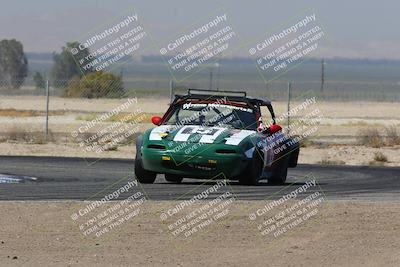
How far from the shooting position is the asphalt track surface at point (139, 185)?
59.4ft

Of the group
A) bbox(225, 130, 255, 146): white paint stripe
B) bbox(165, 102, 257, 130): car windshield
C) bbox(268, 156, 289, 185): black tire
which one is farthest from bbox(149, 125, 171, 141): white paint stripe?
bbox(268, 156, 289, 185): black tire

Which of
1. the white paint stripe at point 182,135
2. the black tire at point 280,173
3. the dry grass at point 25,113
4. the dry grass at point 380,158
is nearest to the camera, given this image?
the white paint stripe at point 182,135

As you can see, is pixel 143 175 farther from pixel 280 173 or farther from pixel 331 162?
pixel 331 162

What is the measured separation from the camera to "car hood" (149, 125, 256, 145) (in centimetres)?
1944

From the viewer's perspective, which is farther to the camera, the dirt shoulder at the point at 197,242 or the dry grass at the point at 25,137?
the dry grass at the point at 25,137

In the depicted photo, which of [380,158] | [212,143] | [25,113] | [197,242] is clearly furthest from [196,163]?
[25,113]

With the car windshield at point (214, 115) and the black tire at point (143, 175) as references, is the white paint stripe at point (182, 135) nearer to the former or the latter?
the car windshield at point (214, 115)

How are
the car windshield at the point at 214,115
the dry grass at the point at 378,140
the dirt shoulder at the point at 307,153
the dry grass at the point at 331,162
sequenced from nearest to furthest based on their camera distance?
the car windshield at the point at 214,115 → the dry grass at the point at 331,162 → the dirt shoulder at the point at 307,153 → the dry grass at the point at 378,140

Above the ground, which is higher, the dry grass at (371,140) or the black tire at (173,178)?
the black tire at (173,178)

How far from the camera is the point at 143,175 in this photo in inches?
789

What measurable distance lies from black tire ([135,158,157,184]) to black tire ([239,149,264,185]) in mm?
1453

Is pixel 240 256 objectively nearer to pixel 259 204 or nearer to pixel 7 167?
pixel 259 204

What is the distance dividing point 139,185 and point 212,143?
135cm

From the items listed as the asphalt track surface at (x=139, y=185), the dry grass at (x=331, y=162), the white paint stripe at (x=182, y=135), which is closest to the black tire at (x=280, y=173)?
the asphalt track surface at (x=139, y=185)
